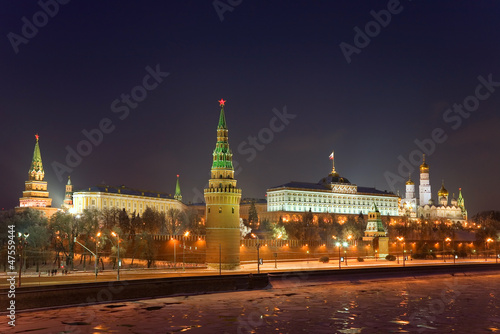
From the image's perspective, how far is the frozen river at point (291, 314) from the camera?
38.9 meters

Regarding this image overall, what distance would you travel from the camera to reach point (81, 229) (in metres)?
95.9

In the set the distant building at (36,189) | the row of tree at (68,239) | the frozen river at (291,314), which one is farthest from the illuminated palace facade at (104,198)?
the frozen river at (291,314)


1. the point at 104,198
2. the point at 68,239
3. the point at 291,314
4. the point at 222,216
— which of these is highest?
the point at 104,198

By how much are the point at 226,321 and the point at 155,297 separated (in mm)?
12525

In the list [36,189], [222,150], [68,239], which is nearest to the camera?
[222,150]

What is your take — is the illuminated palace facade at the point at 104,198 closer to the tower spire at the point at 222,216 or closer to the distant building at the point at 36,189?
the distant building at the point at 36,189

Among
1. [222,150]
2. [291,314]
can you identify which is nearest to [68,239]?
[222,150]

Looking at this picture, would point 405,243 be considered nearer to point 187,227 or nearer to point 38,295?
point 187,227

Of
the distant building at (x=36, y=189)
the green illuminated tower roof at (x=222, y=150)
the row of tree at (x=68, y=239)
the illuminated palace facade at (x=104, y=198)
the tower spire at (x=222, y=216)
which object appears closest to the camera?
the tower spire at (x=222, y=216)

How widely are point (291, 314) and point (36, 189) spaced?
420ft

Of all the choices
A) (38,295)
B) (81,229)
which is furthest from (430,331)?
(81,229)

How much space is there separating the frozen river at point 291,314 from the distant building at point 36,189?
111188mm

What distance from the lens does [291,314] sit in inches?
1767

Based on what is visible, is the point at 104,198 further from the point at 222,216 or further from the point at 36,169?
the point at 222,216
